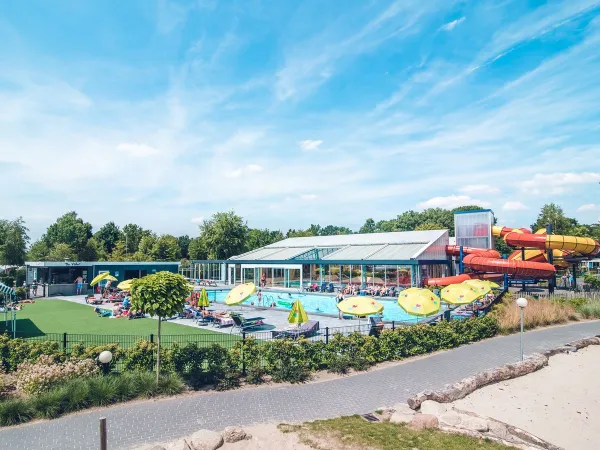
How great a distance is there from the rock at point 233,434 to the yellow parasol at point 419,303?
8.97m

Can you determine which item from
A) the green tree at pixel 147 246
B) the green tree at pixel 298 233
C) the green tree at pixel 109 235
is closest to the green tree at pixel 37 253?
the green tree at pixel 147 246

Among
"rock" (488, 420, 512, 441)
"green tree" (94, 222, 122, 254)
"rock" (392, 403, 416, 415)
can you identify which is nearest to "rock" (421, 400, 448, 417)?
"rock" (392, 403, 416, 415)

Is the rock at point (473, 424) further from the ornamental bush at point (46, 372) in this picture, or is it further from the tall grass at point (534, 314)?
the tall grass at point (534, 314)

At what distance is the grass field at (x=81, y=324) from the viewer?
1712 cm

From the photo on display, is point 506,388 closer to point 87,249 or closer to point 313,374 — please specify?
point 313,374

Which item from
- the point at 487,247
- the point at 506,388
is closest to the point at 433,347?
the point at 506,388

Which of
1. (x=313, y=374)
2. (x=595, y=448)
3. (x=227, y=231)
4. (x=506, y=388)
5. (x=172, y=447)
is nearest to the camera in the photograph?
(x=172, y=447)

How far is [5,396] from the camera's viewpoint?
9102mm

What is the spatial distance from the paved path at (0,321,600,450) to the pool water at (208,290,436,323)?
992 cm

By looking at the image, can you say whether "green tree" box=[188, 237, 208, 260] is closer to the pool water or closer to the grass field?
the pool water

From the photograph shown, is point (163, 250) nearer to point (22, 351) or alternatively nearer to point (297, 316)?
point (297, 316)

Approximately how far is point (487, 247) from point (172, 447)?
111 feet

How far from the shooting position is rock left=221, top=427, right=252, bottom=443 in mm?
7203

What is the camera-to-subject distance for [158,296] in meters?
9.84
